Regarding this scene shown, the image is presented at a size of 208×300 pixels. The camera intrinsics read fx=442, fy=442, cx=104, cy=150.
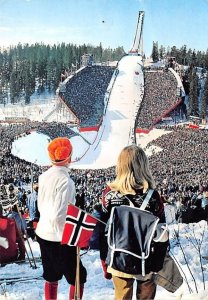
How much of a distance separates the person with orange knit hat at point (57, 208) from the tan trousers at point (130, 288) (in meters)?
0.21

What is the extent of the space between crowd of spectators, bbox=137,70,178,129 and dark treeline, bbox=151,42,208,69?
0.14 metres

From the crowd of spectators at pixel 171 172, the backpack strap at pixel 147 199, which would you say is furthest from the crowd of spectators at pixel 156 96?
the backpack strap at pixel 147 199

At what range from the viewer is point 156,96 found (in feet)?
7.84

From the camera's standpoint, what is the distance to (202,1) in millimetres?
2268

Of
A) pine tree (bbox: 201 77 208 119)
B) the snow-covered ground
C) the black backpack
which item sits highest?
pine tree (bbox: 201 77 208 119)

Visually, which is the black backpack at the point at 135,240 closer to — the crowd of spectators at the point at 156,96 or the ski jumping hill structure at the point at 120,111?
the ski jumping hill structure at the point at 120,111

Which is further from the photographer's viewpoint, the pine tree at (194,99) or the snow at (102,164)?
the pine tree at (194,99)

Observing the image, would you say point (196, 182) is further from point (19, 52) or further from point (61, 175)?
point (19, 52)

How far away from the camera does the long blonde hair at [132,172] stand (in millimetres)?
1519

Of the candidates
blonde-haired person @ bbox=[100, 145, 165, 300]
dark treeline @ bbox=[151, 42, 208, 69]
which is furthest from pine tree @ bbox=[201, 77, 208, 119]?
blonde-haired person @ bbox=[100, 145, 165, 300]

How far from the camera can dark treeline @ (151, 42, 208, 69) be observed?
2.28 m

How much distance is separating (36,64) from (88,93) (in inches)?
13.2

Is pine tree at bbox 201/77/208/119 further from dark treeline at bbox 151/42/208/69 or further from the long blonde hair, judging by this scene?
the long blonde hair

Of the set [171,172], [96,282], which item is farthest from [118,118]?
[96,282]
